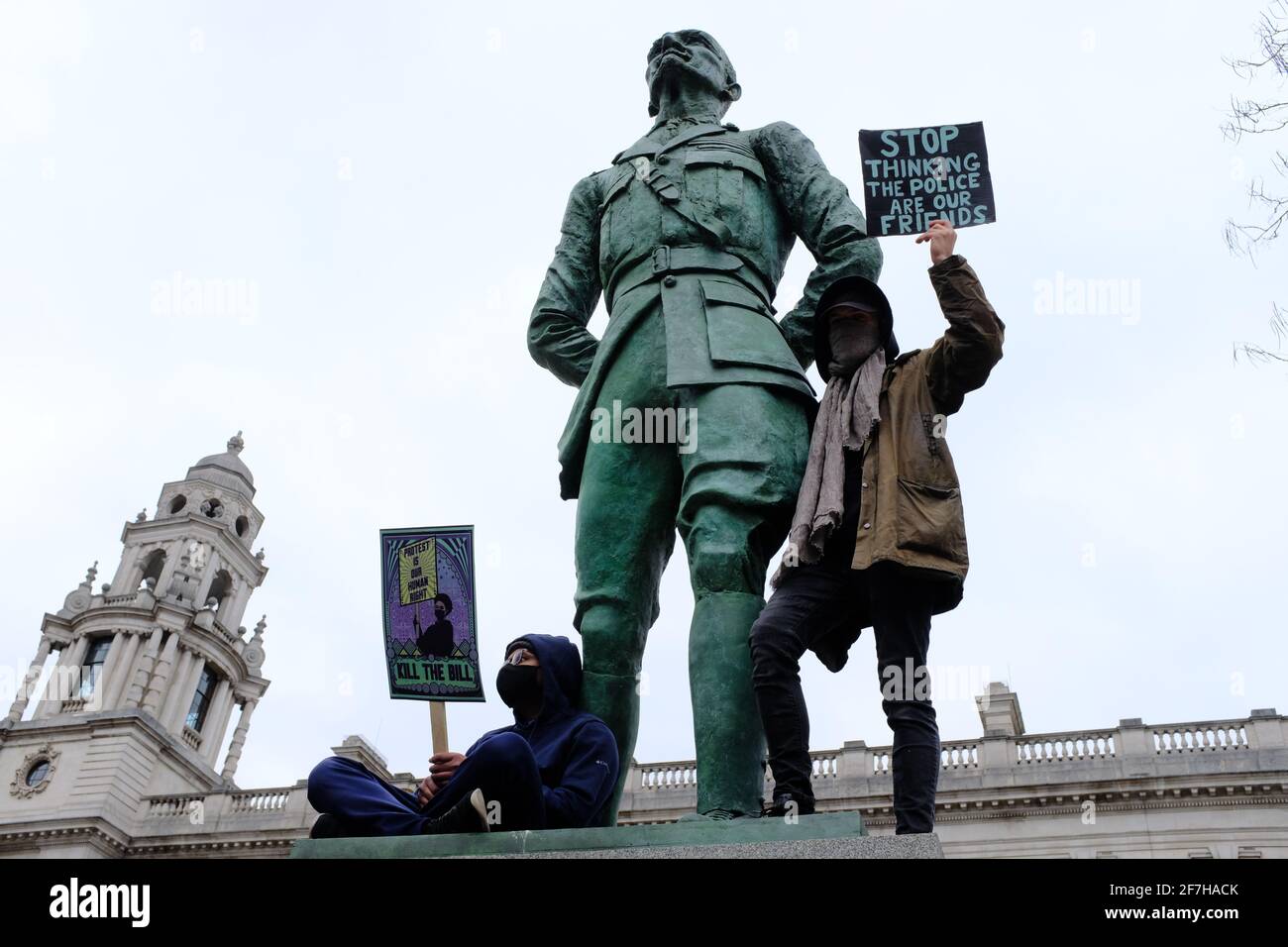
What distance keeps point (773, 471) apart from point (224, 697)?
144ft

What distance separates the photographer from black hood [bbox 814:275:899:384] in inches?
177

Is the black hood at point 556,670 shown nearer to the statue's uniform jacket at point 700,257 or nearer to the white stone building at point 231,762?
the statue's uniform jacket at point 700,257

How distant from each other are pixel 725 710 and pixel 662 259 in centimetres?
195

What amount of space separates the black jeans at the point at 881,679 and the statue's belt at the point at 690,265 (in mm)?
1514

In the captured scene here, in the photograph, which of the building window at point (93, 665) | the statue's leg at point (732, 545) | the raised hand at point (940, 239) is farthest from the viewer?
the building window at point (93, 665)

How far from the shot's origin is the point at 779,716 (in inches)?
150

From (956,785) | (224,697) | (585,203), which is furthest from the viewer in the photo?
(224,697)

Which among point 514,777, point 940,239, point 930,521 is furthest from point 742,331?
point 514,777

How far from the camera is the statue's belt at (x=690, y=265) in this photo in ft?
16.3

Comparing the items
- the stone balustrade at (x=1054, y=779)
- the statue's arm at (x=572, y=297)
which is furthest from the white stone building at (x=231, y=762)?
the statue's arm at (x=572, y=297)

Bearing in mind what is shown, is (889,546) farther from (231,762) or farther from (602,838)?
(231,762)
